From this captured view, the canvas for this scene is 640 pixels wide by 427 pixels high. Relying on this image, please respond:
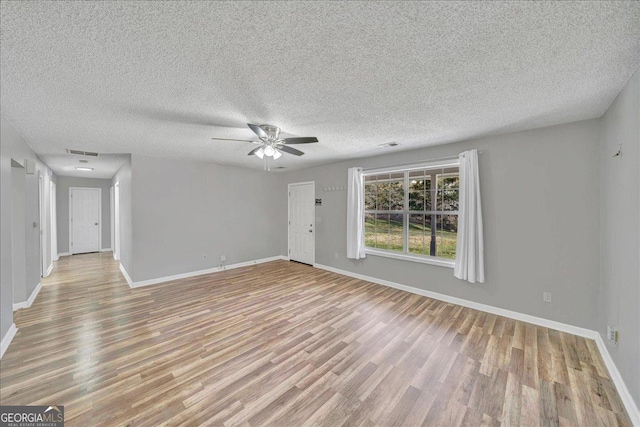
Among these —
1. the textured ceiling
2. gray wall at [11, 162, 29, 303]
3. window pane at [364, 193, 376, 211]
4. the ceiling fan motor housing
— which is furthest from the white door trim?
window pane at [364, 193, 376, 211]

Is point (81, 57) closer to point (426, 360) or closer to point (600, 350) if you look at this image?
point (426, 360)

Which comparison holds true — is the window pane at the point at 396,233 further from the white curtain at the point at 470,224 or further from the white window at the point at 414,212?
the white curtain at the point at 470,224

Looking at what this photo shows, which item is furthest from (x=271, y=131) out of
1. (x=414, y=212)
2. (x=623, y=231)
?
(x=623, y=231)

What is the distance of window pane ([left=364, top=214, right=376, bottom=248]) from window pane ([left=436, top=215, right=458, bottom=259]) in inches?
47.3

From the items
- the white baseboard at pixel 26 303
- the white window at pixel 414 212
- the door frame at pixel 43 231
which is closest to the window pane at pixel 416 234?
the white window at pixel 414 212

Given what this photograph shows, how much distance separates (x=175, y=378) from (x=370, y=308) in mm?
2389

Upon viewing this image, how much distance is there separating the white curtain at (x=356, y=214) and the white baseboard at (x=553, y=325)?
57 cm

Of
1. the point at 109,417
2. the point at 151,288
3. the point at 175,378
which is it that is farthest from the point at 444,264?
the point at 151,288

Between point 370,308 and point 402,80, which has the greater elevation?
point 402,80

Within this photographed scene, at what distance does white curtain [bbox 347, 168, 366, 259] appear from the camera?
15.4 ft

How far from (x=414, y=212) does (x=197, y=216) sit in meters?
4.33

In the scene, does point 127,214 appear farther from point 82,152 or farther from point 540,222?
point 540,222

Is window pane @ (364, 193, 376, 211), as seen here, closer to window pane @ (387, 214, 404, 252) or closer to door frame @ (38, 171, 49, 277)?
window pane @ (387, 214, 404, 252)

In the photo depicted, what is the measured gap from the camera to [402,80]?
185cm
